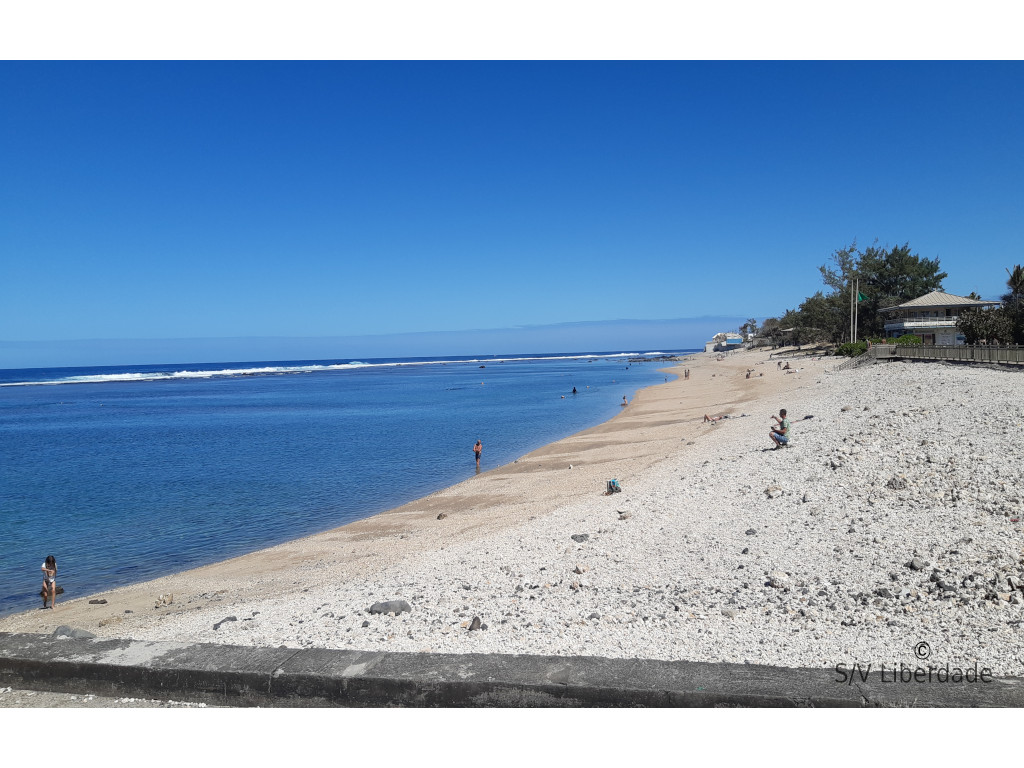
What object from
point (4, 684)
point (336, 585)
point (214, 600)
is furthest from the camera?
point (214, 600)

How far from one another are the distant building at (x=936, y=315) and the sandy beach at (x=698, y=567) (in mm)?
37621

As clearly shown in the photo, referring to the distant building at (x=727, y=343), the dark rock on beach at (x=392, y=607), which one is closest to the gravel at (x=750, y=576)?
the dark rock on beach at (x=392, y=607)

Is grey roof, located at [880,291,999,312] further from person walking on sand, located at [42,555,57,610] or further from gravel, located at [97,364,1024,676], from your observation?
person walking on sand, located at [42,555,57,610]

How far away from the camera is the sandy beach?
5.78 m

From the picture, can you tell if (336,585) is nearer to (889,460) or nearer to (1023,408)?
(889,460)

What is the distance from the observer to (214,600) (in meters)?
10.4

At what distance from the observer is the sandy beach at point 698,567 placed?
228 inches

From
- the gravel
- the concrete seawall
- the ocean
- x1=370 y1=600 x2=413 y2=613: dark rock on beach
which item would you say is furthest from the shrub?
the concrete seawall

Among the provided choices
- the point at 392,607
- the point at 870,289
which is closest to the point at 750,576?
the point at 392,607

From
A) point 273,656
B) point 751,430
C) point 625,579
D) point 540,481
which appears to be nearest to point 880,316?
point 751,430

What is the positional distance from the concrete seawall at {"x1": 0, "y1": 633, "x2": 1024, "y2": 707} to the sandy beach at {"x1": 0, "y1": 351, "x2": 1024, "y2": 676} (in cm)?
67

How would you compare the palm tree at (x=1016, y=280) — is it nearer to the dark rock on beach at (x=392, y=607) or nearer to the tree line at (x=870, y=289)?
the tree line at (x=870, y=289)

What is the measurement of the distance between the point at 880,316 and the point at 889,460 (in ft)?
209

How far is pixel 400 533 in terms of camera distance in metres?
14.6
